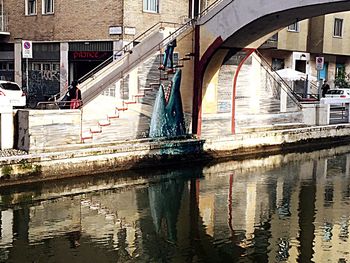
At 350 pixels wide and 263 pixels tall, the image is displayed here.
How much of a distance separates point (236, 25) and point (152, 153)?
4851 mm

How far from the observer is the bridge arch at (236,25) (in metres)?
17.3

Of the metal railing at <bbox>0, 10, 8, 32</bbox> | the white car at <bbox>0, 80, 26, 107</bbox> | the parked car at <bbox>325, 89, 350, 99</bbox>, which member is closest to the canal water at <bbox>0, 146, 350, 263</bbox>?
the white car at <bbox>0, 80, 26, 107</bbox>

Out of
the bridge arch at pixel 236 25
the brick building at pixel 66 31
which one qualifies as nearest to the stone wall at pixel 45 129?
the bridge arch at pixel 236 25

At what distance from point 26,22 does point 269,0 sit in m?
17.0

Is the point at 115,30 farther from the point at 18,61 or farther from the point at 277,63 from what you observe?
the point at 277,63

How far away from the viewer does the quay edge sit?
16.8 meters

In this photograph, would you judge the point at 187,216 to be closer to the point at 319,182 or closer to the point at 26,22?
the point at 319,182

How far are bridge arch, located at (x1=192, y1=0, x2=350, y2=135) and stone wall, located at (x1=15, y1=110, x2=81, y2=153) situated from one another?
16.9ft

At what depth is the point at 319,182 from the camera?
1944cm

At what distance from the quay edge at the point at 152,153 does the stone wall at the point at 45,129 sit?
1.05 ft

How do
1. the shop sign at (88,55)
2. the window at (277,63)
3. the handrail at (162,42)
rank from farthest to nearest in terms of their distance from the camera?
1. the window at (277,63)
2. the shop sign at (88,55)
3. the handrail at (162,42)

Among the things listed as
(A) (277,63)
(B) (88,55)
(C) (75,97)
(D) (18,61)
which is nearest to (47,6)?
(D) (18,61)

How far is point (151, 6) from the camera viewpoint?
28.3 meters

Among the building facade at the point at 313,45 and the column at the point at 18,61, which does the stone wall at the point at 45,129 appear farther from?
the building facade at the point at 313,45
